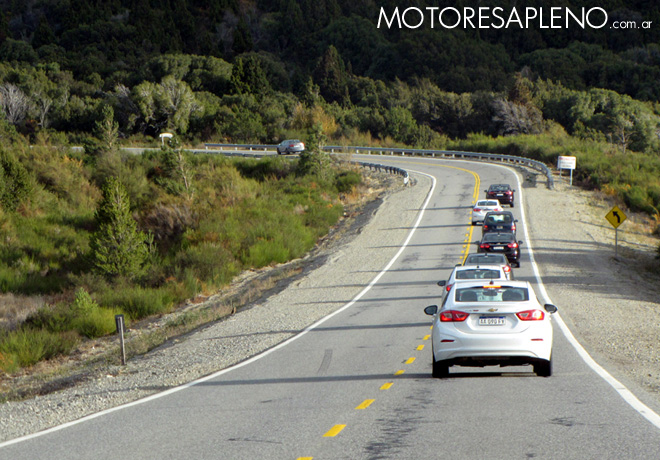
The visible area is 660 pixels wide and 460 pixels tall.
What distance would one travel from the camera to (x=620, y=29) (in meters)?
117

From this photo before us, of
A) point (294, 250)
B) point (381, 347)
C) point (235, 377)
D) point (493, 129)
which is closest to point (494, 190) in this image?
point (294, 250)

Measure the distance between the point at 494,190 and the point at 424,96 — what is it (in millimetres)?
52966

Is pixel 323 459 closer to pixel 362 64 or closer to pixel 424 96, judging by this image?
pixel 424 96

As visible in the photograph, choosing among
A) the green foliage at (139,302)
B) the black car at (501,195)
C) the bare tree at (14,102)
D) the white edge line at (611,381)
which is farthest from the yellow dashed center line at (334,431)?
the bare tree at (14,102)

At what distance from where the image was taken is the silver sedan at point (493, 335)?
10.8m

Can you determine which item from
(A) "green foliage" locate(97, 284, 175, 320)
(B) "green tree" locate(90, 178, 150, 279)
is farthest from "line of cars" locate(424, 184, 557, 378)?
(B) "green tree" locate(90, 178, 150, 279)

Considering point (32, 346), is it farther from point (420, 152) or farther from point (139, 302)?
point (420, 152)

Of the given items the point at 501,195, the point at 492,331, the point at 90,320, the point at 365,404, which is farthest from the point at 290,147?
the point at 365,404

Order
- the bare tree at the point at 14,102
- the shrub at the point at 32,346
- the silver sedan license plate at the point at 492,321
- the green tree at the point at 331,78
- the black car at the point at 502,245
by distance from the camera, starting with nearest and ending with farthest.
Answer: the silver sedan license plate at the point at 492,321
the shrub at the point at 32,346
the black car at the point at 502,245
the bare tree at the point at 14,102
the green tree at the point at 331,78

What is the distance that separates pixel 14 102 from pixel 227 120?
969 inches

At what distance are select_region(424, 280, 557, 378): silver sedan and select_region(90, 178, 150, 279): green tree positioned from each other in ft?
75.2

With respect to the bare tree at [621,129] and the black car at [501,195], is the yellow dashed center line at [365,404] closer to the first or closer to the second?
the black car at [501,195]

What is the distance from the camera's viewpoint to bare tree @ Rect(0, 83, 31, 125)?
287ft

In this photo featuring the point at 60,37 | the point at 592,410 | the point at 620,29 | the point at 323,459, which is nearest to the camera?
the point at 323,459
